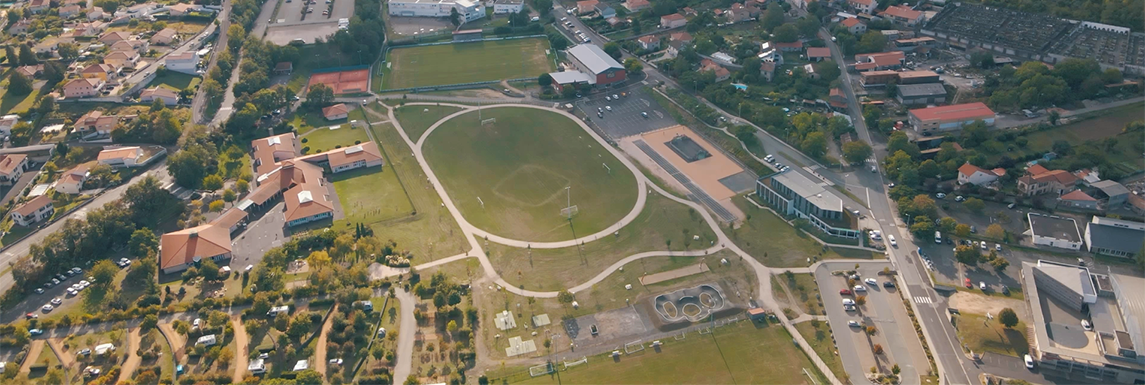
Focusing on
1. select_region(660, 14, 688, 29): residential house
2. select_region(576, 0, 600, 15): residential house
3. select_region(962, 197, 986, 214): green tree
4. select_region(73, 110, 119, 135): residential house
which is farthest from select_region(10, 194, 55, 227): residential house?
select_region(962, 197, 986, 214): green tree

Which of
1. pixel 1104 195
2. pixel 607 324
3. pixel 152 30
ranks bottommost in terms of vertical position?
pixel 152 30

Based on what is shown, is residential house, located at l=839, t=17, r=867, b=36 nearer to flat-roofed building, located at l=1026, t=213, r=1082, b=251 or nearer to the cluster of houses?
flat-roofed building, located at l=1026, t=213, r=1082, b=251

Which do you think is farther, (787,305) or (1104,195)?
(1104,195)

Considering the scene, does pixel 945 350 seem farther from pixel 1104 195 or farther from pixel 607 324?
pixel 1104 195

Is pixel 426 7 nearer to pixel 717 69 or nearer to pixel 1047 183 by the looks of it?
pixel 717 69

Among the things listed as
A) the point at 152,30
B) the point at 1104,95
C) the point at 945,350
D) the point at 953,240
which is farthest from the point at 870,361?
the point at 152,30

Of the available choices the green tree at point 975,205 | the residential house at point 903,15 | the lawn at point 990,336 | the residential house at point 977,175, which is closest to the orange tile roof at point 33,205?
the lawn at point 990,336

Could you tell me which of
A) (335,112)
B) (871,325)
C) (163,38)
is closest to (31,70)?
(163,38)
